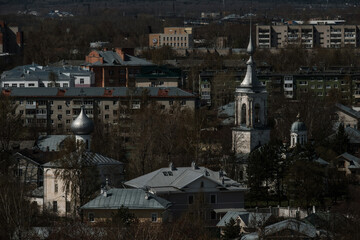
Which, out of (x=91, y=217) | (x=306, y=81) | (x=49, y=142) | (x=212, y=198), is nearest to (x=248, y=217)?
(x=212, y=198)

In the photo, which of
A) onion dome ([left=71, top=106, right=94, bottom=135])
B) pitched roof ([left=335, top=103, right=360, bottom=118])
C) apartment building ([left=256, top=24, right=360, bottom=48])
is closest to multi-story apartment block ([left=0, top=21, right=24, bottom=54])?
apartment building ([left=256, top=24, right=360, bottom=48])

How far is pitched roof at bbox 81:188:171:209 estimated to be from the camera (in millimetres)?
32125

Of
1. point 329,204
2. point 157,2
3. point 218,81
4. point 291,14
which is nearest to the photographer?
point 329,204

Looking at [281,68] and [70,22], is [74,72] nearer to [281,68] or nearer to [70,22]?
[281,68]

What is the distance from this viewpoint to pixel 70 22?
12988cm

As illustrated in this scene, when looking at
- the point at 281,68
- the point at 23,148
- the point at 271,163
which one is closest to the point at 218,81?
the point at 281,68

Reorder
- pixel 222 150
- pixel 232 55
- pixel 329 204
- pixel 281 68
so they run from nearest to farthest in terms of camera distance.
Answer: pixel 329 204, pixel 222 150, pixel 281 68, pixel 232 55

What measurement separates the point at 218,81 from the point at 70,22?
6895 centimetres

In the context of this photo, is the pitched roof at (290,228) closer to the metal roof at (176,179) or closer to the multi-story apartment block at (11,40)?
the metal roof at (176,179)

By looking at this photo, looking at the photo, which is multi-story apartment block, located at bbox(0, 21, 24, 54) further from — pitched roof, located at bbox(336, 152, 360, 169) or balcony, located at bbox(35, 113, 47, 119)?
pitched roof, located at bbox(336, 152, 360, 169)

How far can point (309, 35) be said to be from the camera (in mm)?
106562

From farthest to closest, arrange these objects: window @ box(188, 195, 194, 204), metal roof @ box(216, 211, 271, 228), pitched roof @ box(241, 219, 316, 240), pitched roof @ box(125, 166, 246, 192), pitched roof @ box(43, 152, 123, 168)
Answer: pitched roof @ box(43, 152, 123, 168)
pitched roof @ box(125, 166, 246, 192)
window @ box(188, 195, 194, 204)
metal roof @ box(216, 211, 271, 228)
pitched roof @ box(241, 219, 316, 240)

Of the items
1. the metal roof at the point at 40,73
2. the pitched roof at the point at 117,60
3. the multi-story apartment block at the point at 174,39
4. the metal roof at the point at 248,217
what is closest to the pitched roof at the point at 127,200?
the metal roof at the point at 248,217

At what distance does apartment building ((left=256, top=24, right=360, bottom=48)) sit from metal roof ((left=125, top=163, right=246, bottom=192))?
228 ft
